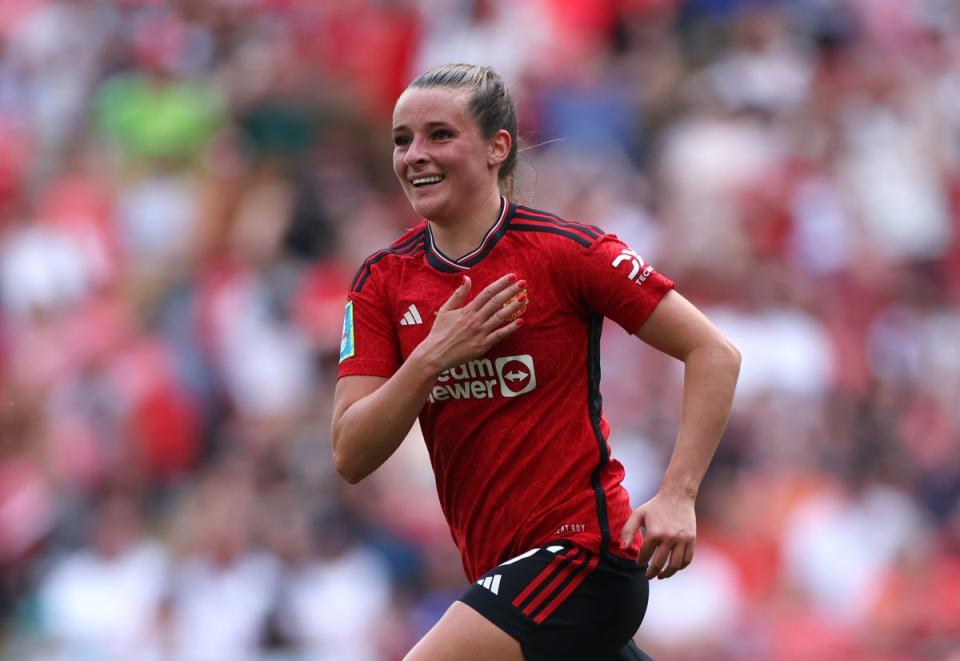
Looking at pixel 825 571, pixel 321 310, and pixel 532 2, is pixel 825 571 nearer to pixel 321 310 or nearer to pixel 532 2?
pixel 321 310

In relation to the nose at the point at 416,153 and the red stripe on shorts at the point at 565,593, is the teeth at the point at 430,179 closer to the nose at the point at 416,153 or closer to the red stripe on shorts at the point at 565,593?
the nose at the point at 416,153

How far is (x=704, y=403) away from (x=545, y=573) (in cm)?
61

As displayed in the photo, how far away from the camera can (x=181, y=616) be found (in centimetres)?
916

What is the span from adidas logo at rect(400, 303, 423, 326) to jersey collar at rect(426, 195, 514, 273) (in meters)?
0.13

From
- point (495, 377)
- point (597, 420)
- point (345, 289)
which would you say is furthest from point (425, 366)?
point (345, 289)

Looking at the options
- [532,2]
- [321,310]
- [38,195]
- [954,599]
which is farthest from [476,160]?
[38,195]

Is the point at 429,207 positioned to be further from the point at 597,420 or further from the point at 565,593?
the point at 565,593

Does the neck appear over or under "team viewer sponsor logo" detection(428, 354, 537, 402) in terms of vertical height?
over

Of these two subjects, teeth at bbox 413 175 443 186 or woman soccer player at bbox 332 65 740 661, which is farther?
teeth at bbox 413 175 443 186

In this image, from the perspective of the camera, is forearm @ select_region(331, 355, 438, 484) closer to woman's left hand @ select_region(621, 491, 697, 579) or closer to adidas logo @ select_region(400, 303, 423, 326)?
adidas logo @ select_region(400, 303, 423, 326)

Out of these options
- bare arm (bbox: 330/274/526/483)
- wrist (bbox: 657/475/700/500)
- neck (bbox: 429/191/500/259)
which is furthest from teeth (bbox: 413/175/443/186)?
wrist (bbox: 657/475/700/500)

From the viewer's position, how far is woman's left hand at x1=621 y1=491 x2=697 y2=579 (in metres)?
4.14


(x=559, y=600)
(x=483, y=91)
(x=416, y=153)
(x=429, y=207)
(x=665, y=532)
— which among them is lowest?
(x=559, y=600)

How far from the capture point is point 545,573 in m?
4.34
